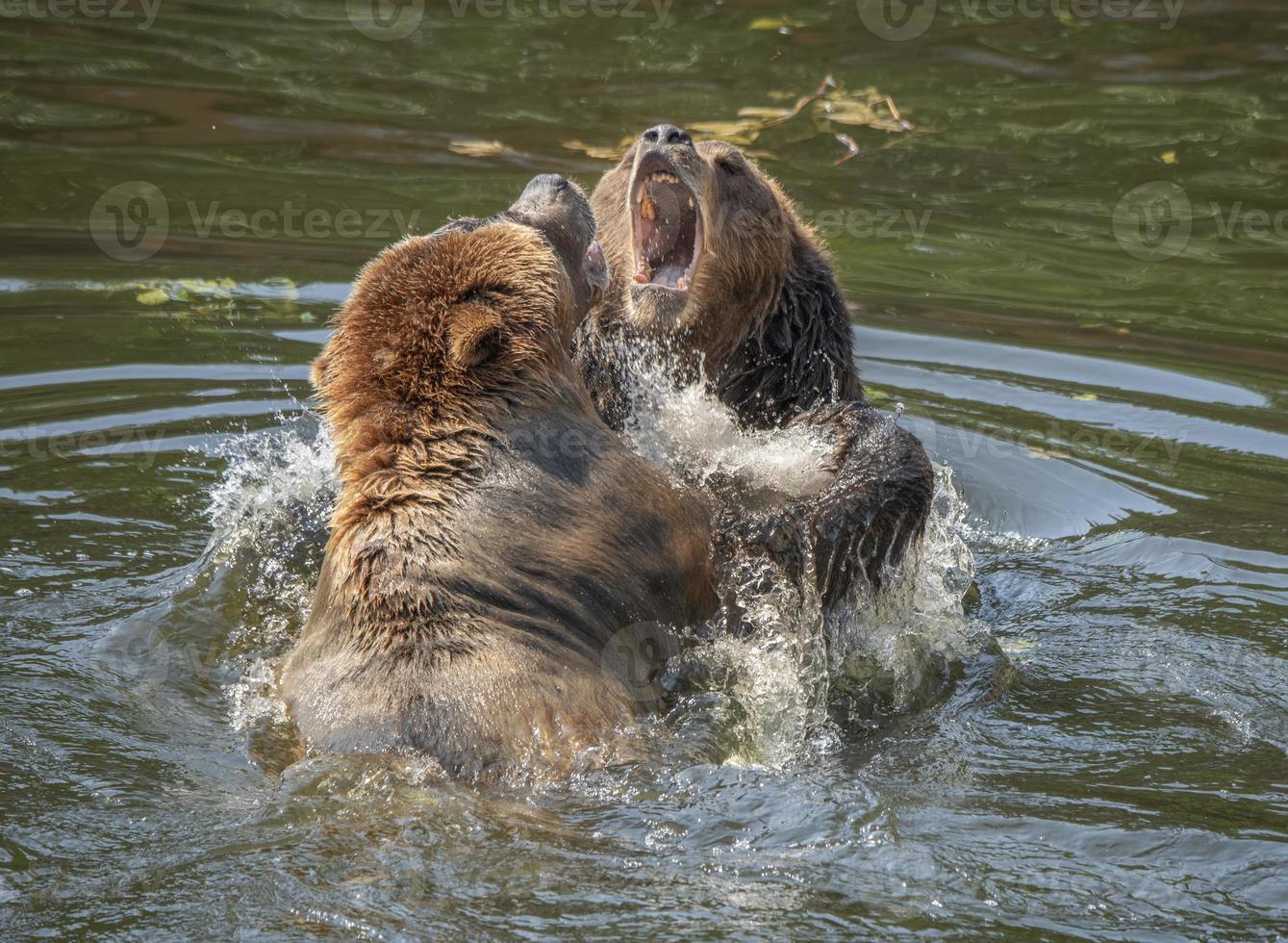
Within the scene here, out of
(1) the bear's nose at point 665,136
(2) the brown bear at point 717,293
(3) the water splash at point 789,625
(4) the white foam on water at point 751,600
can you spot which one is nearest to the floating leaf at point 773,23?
(2) the brown bear at point 717,293

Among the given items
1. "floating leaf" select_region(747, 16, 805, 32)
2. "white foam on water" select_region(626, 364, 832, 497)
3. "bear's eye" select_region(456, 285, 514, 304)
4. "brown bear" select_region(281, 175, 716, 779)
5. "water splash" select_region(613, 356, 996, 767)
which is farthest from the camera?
"floating leaf" select_region(747, 16, 805, 32)

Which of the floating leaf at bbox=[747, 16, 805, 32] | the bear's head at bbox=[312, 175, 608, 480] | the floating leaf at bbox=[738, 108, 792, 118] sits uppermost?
the floating leaf at bbox=[747, 16, 805, 32]

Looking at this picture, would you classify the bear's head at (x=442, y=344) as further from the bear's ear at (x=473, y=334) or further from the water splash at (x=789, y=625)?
the water splash at (x=789, y=625)

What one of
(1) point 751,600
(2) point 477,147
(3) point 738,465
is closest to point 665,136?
(3) point 738,465

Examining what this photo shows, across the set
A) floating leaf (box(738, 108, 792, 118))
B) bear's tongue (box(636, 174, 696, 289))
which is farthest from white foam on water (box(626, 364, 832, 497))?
floating leaf (box(738, 108, 792, 118))

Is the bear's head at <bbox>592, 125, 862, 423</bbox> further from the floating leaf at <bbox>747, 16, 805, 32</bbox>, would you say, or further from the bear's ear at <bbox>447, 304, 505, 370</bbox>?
the floating leaf at <bbox>747, 16, 805, 32</bbox>

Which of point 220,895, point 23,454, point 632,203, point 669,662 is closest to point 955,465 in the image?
point 632,203

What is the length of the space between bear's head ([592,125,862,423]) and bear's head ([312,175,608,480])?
1521 mm

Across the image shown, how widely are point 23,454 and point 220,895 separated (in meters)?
4.99

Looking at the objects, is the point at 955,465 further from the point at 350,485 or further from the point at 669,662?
the point at 350,485

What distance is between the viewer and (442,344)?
5629 mm

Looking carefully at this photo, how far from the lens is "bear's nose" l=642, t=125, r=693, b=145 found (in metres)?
7.34

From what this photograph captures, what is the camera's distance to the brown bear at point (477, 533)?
514cm

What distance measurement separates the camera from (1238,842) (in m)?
4.94
